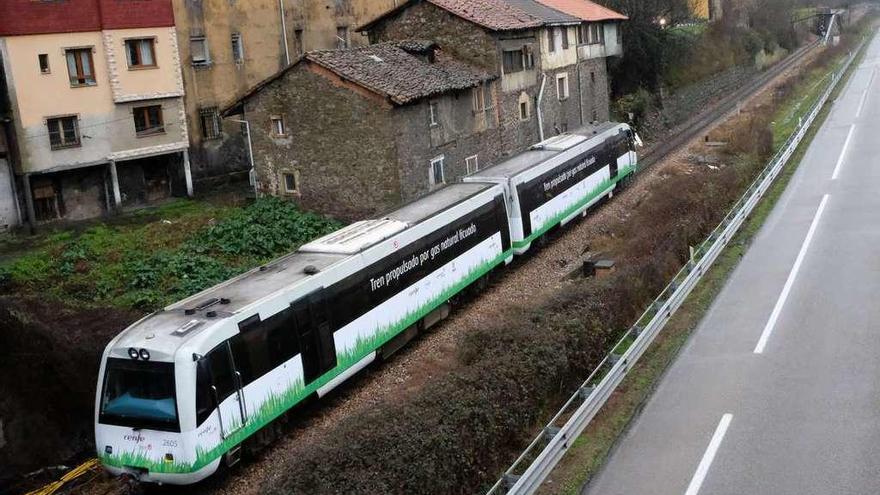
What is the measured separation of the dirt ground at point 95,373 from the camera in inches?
626

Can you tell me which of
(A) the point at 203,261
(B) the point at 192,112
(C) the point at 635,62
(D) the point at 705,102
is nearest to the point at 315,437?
(A) the point at 203,261

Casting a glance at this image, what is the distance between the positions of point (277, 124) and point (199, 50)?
8666mm

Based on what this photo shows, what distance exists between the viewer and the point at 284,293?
15.4m

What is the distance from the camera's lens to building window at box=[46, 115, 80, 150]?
30969 mm

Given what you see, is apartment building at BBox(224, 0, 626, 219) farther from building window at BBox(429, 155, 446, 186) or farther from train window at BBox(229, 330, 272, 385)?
train window at BBox(229, 330, 272, 385)

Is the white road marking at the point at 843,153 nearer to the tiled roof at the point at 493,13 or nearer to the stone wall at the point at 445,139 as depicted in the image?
the stone wall at the point at 445,139

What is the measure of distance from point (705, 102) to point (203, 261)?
1651 inches

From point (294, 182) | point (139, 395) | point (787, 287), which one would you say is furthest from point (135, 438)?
point (294, 182)

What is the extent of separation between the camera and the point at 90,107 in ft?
105

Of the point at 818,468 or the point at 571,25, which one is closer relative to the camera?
the point at 818,468

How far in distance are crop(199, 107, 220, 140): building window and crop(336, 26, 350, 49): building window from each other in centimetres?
913

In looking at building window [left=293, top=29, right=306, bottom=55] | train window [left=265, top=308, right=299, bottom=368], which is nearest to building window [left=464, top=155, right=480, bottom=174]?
building window [left=293, top=29, right=306, bottom=55]

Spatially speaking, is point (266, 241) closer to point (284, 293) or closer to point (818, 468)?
point (284, 293)

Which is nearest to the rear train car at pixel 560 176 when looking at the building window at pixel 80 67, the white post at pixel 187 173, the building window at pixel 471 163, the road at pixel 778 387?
the building window at pixel 471 163
